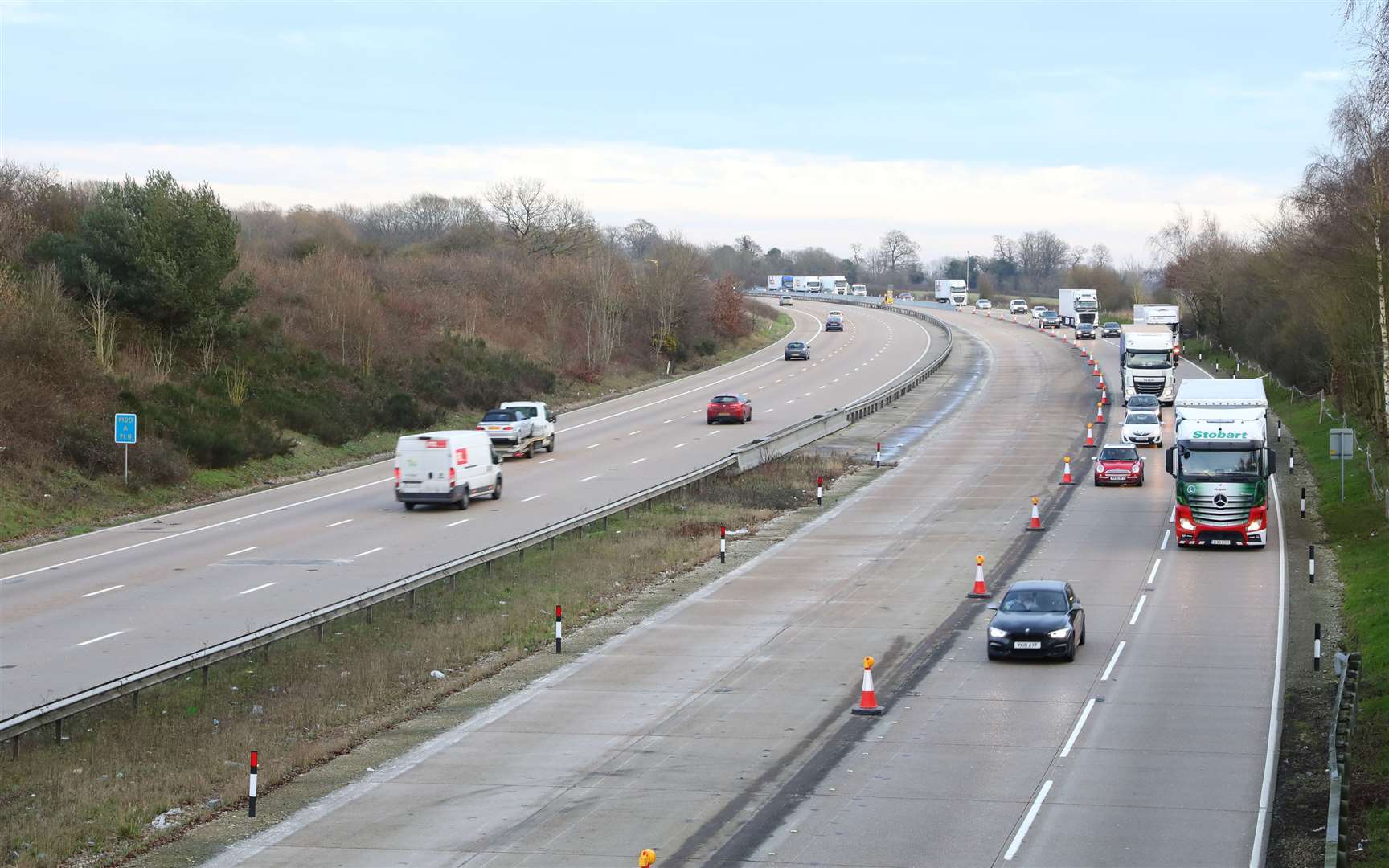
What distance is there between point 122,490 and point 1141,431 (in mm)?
36846

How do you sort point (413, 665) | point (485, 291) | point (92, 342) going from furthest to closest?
point (485, 291) → point (92, 342) → point (413, 665)

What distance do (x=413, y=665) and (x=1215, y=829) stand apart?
13.3 meters

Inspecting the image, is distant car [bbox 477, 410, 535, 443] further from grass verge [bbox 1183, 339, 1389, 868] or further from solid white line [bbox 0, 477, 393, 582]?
grass verge [bbox 1183, 339, 1389, 868]

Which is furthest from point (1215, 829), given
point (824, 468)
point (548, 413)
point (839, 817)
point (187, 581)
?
point (548, 413)

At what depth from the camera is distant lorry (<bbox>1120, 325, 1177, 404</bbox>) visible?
226 feet

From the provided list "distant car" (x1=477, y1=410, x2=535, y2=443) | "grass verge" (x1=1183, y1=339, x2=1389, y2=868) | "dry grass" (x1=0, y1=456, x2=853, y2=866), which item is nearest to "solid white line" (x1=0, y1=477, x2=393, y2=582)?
"distant car" (x1=477, y1=410, x2=535, y2=443)

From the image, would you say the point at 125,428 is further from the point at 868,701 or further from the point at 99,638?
the point at 868,701

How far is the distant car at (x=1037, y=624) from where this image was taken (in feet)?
79.2

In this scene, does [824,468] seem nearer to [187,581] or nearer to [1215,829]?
[187,581]

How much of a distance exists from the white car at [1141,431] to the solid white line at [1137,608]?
89.7ft

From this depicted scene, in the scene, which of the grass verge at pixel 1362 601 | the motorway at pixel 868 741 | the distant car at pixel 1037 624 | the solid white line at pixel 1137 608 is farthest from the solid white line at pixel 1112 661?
the grass verge at pixel 1362 601

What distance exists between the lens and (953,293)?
169 meters

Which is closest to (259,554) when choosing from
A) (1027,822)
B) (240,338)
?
(1027,822)

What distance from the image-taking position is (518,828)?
1573 cm
